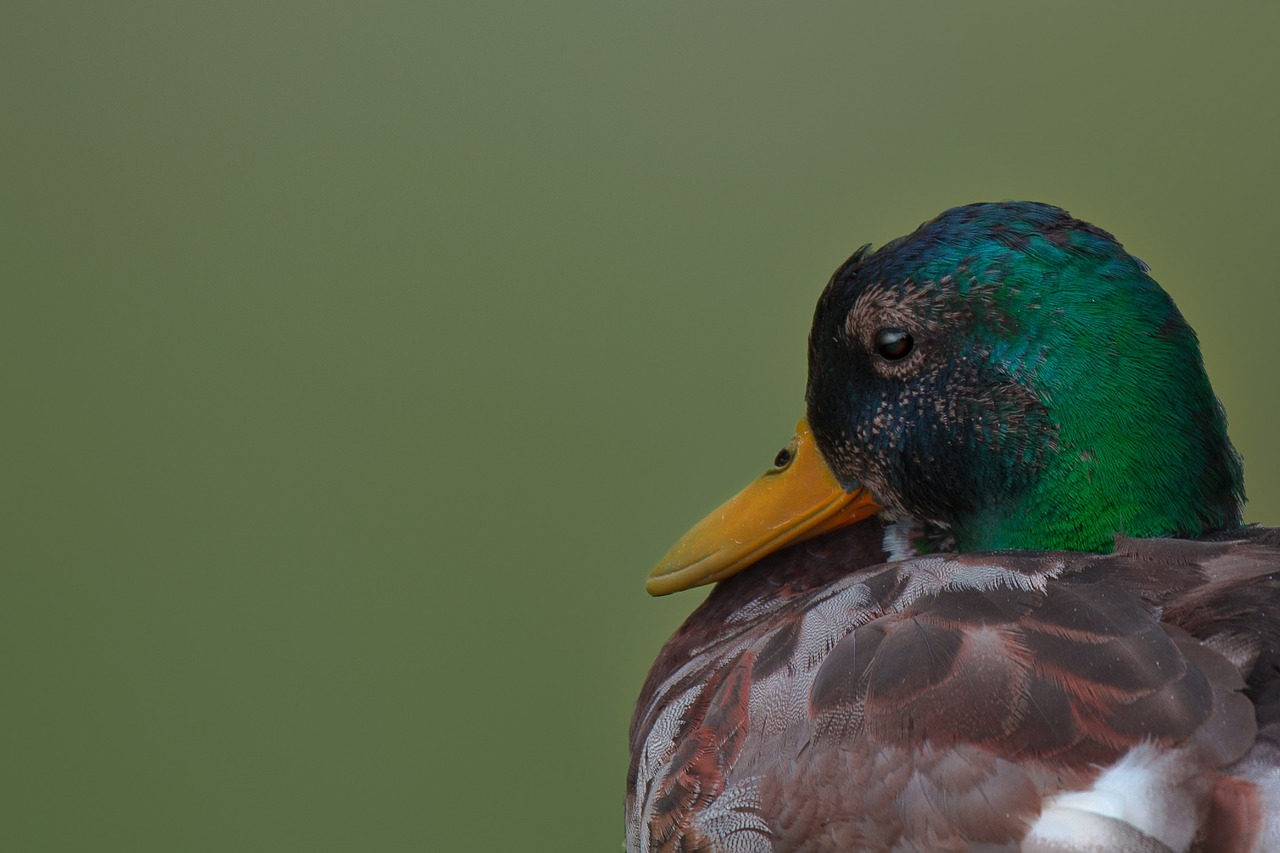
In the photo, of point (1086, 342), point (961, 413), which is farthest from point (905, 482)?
point (1086, 342)

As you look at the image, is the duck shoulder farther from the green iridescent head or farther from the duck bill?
the duck bill

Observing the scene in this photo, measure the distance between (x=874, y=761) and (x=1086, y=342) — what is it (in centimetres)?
43

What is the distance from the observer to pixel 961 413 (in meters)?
1.17

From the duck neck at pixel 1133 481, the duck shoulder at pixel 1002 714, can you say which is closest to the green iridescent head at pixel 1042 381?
the duck neck at pixel 1133 481

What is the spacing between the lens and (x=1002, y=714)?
33.2 inches

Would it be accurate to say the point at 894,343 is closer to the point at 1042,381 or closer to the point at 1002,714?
the point at 1042,381

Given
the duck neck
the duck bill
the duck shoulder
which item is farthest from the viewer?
the duck bill

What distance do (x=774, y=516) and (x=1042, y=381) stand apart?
303mm

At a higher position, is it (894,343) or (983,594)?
(894,343)

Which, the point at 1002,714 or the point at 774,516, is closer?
the point at 1002,714

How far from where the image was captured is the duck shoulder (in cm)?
79

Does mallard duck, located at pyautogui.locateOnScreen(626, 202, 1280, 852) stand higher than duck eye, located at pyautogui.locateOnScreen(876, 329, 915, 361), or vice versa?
duck eye, located at pyautogui.locateOnScreen(876, 329, 915, 361)

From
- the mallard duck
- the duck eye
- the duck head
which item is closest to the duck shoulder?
the mallard duck

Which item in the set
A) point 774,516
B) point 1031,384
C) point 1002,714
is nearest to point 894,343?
point 1031,384
